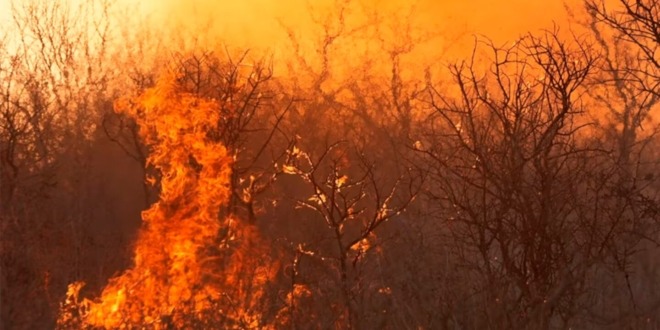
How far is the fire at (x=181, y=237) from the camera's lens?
13.5 m

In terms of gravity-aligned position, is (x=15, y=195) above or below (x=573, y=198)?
above

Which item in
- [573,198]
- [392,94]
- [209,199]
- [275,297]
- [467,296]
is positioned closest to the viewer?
[467,296]

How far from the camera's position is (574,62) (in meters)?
8.82

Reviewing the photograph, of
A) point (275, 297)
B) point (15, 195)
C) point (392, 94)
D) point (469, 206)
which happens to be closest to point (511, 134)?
point (469, 206)

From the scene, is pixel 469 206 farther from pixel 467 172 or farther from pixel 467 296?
pixel 467 296

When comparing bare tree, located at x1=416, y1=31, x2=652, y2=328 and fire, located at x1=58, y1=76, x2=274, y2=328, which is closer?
bare tree, located at x1=416, y1=31, x2=652, y2=328

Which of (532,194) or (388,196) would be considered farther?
(388,196)

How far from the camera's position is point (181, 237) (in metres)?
15.5

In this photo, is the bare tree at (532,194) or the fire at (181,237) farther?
the fire at (181,237)

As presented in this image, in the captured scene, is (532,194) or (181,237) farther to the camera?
(181,237)

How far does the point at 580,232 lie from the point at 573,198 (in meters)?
0.39

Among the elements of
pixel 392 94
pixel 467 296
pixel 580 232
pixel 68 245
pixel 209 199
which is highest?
pixel 392 94

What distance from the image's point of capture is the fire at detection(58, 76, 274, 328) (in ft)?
44.4

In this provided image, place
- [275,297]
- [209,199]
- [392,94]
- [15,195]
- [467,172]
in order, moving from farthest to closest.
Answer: [392,94]
[15,195]
[209,199]
[275,297]
[467,172]
